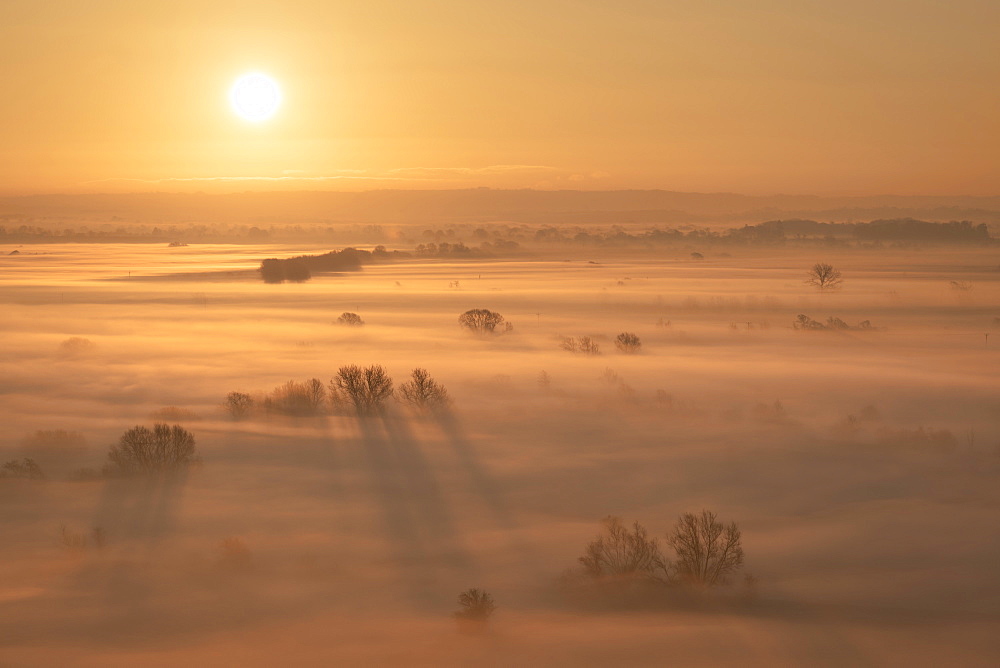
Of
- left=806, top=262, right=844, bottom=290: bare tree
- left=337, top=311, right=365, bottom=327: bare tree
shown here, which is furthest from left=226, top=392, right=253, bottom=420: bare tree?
left=806, top=262, right=844, bottom=290: bare tree

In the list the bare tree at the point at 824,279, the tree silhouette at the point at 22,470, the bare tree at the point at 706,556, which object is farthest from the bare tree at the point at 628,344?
the bare tree at the point at 824,279

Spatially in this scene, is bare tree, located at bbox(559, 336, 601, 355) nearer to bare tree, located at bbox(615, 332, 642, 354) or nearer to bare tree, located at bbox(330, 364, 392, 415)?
bare tree, located at bbox(615, 332, 642, 354)

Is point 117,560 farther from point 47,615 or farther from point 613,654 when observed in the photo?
point 613,654

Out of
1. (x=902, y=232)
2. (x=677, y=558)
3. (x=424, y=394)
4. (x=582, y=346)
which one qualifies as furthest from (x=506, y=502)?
(x=902, y=232)

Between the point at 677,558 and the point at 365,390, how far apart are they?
34.8ft

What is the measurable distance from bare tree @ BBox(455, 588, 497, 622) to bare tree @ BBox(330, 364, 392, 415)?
1002 centimetres

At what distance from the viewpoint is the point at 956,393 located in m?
19.7

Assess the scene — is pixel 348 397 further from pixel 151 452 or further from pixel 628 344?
pixel 628 344

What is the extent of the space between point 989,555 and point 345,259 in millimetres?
71078

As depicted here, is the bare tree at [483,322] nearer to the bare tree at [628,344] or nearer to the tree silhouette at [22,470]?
the bare tree at [628,344]

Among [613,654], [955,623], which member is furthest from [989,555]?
[613,654]

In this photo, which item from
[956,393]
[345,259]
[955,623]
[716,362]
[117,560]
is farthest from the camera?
[345,259]

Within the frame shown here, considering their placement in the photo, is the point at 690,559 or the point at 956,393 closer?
the point at 690,559

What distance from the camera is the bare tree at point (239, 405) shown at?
18312mm
